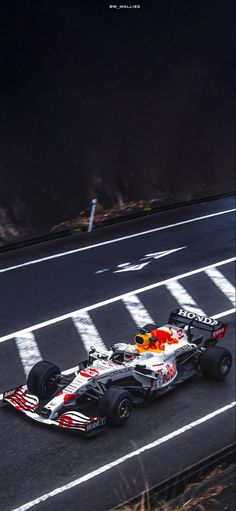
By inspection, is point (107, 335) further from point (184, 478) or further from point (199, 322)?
point (184, 478)

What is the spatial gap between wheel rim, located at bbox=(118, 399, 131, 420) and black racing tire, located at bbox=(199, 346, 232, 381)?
2.10m

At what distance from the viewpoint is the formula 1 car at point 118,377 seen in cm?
1271

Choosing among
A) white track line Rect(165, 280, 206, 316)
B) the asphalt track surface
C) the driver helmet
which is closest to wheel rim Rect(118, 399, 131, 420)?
the asphalt track surface

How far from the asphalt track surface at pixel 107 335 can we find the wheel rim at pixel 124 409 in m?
0.24

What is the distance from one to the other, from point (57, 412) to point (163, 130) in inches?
525

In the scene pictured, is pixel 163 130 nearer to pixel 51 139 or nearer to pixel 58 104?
pixel 58 104

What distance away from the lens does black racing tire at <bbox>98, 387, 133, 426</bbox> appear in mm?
12688

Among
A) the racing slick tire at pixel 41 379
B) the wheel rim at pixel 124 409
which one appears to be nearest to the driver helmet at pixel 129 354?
the wheel rim at pixel 124 409

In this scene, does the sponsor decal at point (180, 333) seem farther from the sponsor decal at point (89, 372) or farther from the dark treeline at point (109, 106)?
the dark treeline at point (109, 106)

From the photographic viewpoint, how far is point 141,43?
75.5ft

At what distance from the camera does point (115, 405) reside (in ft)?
41.5

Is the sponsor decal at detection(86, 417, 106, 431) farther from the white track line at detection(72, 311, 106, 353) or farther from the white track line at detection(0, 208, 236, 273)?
the white track line at detection(72, 311, 106, 353)

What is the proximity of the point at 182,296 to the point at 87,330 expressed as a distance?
2.65 m

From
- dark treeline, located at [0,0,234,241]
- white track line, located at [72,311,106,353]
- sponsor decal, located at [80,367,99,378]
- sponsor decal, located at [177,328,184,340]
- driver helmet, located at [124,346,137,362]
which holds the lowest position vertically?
white track line, located at [72,311,106,353]
